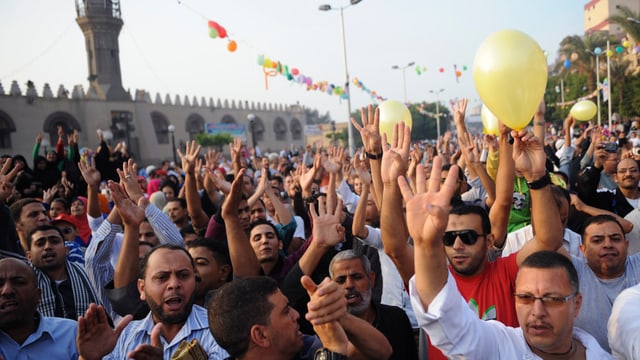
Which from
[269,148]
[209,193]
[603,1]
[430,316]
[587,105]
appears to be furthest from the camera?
[603,1]

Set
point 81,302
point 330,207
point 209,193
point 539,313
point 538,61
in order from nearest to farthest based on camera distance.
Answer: point 539,313
point 330,207
point 538,61
point 81,302
point 209,193

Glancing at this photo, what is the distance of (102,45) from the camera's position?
139 ft

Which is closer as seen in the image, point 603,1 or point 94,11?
point 94,11

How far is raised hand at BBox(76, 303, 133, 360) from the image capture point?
2.23m

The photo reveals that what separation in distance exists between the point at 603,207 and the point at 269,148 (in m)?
50.1

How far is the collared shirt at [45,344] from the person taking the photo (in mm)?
2650

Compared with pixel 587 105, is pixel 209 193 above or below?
below

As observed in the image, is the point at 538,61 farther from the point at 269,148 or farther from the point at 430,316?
the point at 269,148

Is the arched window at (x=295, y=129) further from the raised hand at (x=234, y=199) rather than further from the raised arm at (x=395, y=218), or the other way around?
the raised arm at (x=395, y=218)

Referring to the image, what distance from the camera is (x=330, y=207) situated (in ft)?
9.86

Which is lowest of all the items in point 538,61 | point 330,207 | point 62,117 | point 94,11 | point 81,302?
point 81,302

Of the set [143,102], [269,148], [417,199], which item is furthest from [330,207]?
[269,148]

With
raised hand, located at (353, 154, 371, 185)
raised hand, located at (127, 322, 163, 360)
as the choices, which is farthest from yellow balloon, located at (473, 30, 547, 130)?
raised hand, located at (127, 322, 163, 360)

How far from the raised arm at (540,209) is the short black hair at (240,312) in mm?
1375
